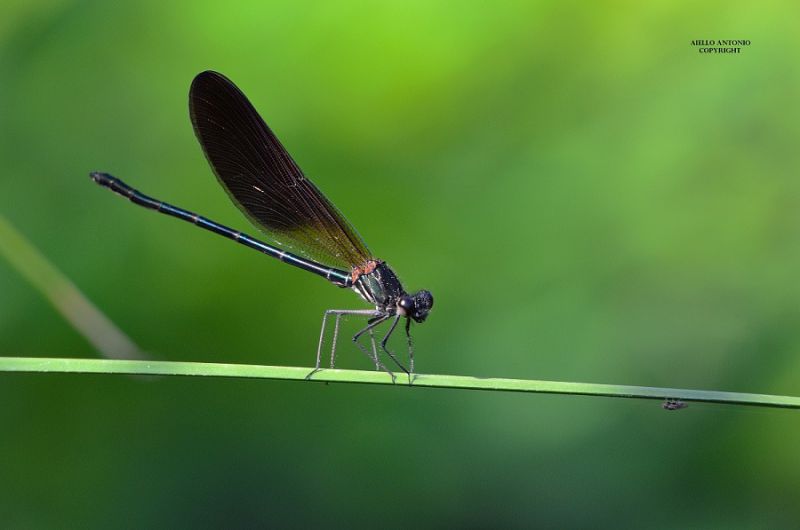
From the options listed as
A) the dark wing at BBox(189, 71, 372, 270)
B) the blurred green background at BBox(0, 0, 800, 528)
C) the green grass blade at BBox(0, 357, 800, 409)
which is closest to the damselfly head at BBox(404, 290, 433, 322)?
the blurred green background at BBox(0, 0, 800, 528)

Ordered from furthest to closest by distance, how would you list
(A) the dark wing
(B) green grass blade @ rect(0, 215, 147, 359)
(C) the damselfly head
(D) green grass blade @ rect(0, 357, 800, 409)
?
1. (A) the dark wing
2. (C) the damselfly head
3. (B) green grass blade @ rect(0, 215, 147, 359)
4. (D) green grass blade @ rect(0, 357, 800, 409)

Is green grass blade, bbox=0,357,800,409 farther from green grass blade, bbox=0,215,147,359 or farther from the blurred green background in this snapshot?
the blurred green background

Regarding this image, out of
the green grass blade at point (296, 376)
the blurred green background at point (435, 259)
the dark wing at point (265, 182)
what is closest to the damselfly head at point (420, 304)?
the blurred green background at point (435, 259)

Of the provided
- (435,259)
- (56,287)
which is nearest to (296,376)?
(56,287)

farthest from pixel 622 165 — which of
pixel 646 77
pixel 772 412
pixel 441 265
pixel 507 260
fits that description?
pixel 772 412

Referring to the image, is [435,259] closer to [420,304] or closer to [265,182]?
[420,304]

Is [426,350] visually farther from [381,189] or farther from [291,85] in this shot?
[291,85]
